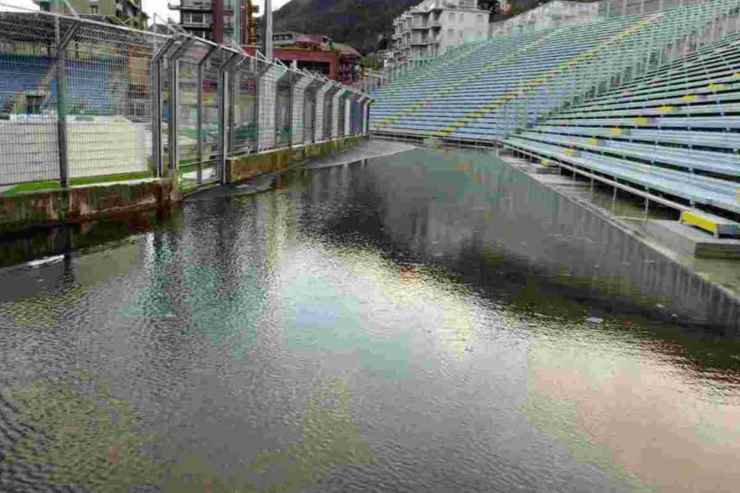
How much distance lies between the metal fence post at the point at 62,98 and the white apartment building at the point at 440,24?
88.7 metres

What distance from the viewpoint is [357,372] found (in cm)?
420

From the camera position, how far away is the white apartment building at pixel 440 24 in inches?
3930

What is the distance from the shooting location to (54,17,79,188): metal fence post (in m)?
8.41

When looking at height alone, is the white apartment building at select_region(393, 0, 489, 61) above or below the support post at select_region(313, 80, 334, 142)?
above

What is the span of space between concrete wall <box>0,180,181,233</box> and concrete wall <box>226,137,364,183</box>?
3655 millimetres

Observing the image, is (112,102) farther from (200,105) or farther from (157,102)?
(200,105)

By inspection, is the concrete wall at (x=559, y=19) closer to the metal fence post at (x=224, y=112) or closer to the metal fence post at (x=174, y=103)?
the metal fence post at (x=224, y=112)

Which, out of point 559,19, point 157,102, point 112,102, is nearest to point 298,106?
point 157,102

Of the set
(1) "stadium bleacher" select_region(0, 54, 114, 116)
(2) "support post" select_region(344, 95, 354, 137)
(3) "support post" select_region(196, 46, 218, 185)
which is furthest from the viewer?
(2) "support post" select_region(344, 95, 354, 137)

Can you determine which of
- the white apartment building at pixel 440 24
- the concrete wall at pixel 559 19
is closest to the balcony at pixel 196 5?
the white apartment building at pixel 440 24

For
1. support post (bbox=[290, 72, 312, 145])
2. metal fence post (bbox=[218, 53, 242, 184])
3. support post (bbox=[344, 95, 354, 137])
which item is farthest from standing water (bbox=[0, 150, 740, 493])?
support post (bbox=[344, 95, 354, 137])

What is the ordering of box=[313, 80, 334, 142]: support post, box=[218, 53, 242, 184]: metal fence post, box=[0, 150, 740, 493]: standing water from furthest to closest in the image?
box=[313, 80, 334, 142]: support post
box=[218, 53, 242, 184]: metal fence post
box=[0, 150, 740, 493]: standing water

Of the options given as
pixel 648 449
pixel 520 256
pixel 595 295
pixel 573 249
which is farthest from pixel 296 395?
pixel 573 249

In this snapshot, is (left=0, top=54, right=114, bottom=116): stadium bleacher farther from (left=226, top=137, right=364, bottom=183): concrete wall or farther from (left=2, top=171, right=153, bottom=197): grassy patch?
(left=226, top=137, right=364, bottom=183): concrete wall
